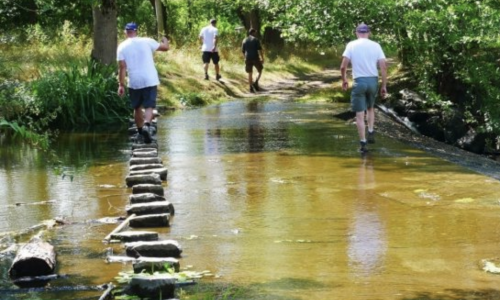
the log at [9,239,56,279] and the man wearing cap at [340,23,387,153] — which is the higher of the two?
the man wearing cap at [340,23,387,153]

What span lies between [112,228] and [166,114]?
10235 mm

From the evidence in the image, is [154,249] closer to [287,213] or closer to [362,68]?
[287,213]

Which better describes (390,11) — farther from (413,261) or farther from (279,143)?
(413,261)

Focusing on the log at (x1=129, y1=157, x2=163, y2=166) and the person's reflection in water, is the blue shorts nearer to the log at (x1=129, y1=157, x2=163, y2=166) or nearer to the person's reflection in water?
the log at (x1=129, y1=157, x2=163, y2=166)

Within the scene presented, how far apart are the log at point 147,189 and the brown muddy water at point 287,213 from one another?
179 millimetres

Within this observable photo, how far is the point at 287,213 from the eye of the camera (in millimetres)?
8242

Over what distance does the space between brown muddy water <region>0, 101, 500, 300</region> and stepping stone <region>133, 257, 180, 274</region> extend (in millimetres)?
228

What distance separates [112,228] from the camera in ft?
25.3

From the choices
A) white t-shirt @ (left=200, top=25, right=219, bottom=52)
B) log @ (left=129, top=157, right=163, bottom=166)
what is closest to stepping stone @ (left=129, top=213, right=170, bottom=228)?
Result: log @ (left=129, top=157, right=163, bottom=166)

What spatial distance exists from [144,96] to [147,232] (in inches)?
227

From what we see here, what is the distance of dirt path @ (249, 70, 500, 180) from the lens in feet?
38.5

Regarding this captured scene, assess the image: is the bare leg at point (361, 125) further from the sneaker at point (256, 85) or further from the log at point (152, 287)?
the sneaker at point (256, 85)

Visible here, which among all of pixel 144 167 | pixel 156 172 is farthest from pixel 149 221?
pixel 144 167

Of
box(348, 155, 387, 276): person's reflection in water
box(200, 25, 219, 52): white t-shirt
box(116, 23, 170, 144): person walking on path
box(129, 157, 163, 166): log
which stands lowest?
box(348, 155, 387, 276): person's reflection in water
